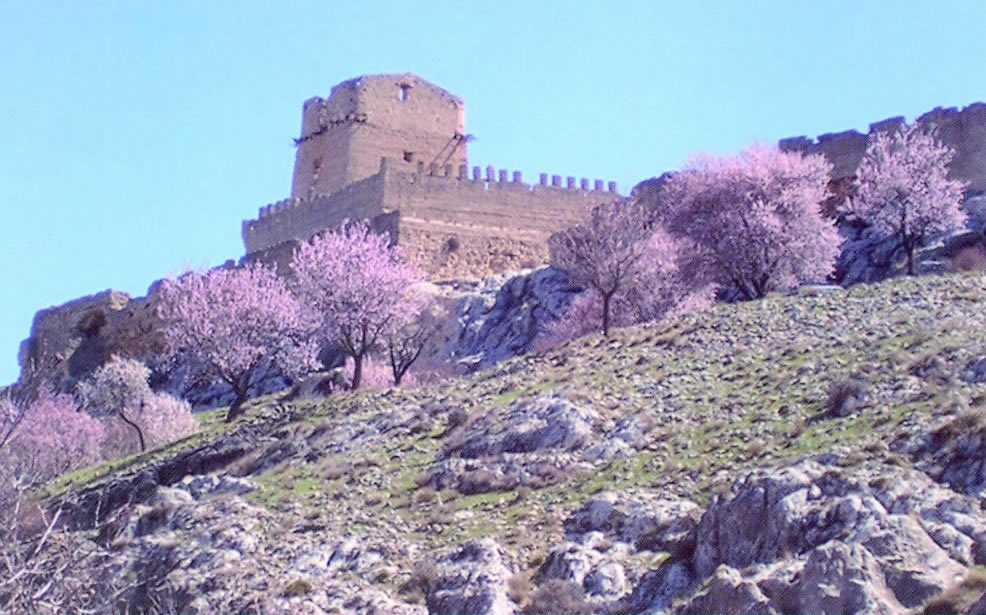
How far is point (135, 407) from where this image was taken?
1786 inches

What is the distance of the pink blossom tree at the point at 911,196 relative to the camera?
35.9m

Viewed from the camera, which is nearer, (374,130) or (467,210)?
(467,210)

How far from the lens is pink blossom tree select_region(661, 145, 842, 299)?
118ft

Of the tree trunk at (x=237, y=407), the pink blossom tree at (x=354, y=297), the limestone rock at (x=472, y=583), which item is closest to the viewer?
the limestone rock at (x=472, y=583)

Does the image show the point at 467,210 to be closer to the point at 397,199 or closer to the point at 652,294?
the point at 397,199

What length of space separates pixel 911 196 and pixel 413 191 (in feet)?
62.9

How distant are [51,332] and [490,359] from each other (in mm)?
23651

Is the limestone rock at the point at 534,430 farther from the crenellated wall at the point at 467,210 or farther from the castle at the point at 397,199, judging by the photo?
the crenellated wall at the point at 467,210

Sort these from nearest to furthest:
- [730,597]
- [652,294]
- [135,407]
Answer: [730,597] → [652,294] → [135,407]

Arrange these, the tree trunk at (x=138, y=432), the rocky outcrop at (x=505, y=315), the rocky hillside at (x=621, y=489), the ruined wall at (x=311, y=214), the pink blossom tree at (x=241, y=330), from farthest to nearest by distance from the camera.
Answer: the ruined wall at (x=311, y=214), the rocky outcrop at (x=505, y=315), the tree trunk at (x=138, y=432), the pink blossom tree at (x=241, y=330), the rocky hillside at (x=621, y=489)

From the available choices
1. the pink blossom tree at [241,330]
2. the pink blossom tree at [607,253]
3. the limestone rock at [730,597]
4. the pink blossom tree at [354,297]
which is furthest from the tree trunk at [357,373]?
the limestone rock at [730,597]

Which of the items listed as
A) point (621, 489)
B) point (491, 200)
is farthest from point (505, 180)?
point (621, 489)

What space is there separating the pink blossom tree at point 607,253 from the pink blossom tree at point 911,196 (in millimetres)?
4978

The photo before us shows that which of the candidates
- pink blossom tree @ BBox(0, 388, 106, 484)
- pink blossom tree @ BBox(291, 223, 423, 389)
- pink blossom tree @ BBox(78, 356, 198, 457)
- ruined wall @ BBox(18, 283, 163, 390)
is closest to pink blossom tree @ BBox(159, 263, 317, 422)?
pink blossom tree @ BBox(291, 223, 423, 389)
